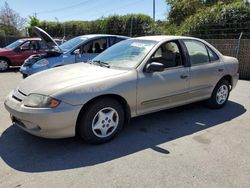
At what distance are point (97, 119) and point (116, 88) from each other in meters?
0.53

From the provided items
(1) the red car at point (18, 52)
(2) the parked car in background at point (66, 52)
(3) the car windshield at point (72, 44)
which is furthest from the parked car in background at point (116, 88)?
(1) the red car at point (18, 52)

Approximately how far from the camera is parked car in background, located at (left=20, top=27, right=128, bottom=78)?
7.80 metres

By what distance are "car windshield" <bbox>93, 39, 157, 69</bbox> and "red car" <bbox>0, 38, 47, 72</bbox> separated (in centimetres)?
787

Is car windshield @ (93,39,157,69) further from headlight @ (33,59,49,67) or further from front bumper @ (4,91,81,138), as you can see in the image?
headlight @ (33,59,49,67)

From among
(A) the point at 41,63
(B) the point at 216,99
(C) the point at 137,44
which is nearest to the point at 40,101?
(C) the point at 137,44

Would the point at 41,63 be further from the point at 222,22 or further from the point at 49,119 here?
the point at 222,22

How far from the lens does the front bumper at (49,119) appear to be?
3.54m

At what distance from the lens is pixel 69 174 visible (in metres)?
3.23

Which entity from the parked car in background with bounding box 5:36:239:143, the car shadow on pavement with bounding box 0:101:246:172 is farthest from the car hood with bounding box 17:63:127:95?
the car shadow on pavement with bounding box 0:101:246:172

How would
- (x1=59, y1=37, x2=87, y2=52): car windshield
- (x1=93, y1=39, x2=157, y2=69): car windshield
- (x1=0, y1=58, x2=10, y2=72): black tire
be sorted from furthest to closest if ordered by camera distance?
1. (x1=0, y1=58, x2=10, y2=72): black tire
2. (x1=59, y1=37, x2=87, y2=52): car windshield
3. (x1=93, y1=39, x2=157, y2=69): car windshield

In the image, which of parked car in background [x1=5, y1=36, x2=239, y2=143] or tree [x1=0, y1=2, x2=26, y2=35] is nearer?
parked car in background [x1=5, y1=36, x2=239, y2=143]

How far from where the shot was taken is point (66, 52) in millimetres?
8094

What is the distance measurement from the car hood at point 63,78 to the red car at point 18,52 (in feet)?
27.0

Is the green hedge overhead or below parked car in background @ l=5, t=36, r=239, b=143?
overhead
